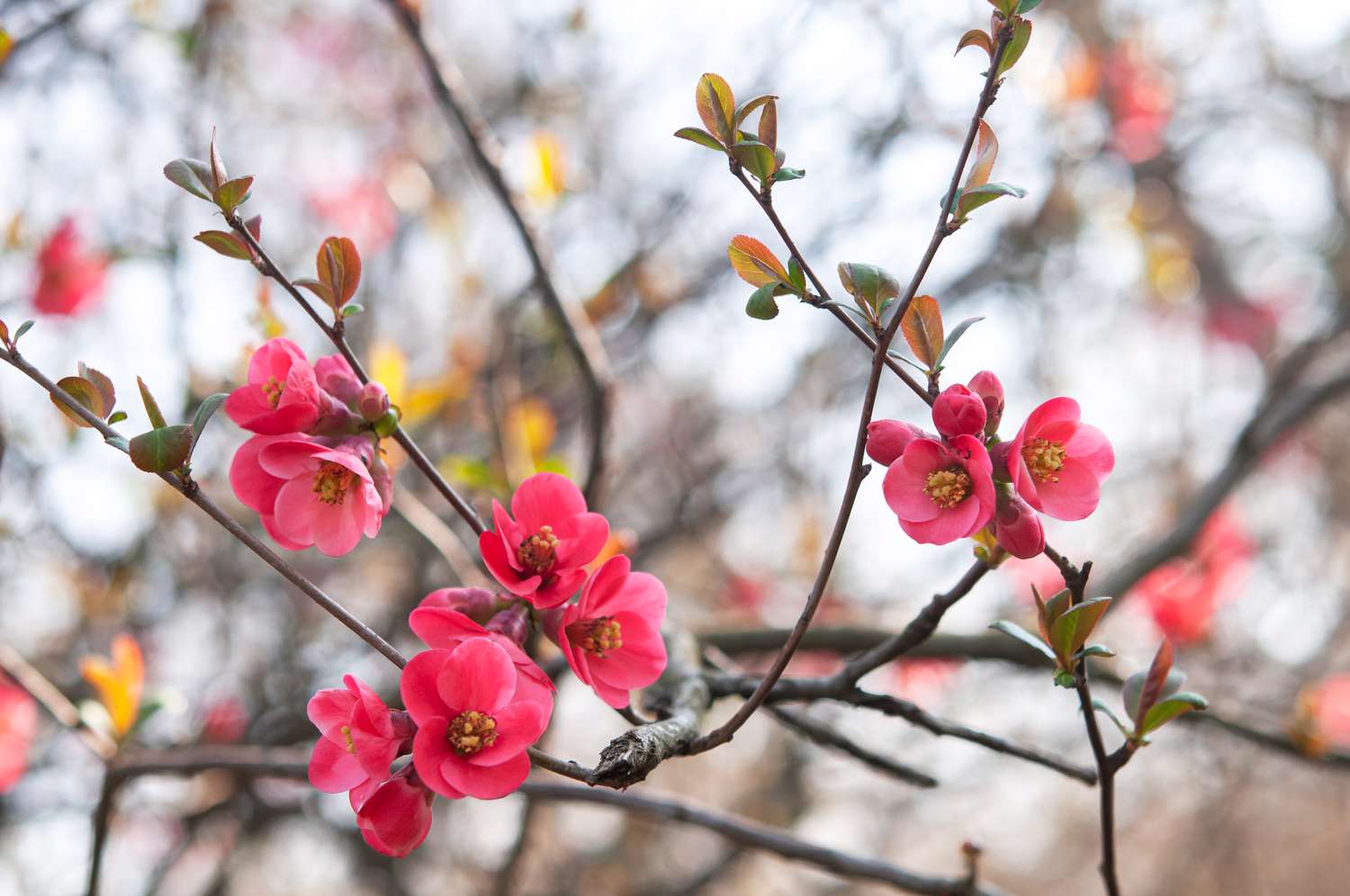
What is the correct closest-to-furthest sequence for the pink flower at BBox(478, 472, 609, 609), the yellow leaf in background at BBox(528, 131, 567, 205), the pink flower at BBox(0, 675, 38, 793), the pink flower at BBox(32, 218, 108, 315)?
the pink flower at BBox(478, 472, 609, 609), the yellow leaf in background at BBox(528, 131, 567, 205), the pink flower at BBox(0, 675, 38, 793), the pink flower at BBox(32, 218, 108, 315)

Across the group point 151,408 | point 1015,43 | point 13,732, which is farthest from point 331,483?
point 13,732

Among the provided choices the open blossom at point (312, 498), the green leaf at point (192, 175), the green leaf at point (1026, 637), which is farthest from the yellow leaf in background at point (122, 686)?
→ the green leaf at point (1026, 637)

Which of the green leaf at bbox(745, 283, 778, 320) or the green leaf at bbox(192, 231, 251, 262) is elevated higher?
the green leaf at bbox(745, 283, 778, 320)

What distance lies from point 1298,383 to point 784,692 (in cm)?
199

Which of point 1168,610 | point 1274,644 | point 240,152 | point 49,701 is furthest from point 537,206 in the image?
point 1274,644

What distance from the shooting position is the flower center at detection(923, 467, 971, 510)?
2.15ft

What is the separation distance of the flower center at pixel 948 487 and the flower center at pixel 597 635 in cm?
25

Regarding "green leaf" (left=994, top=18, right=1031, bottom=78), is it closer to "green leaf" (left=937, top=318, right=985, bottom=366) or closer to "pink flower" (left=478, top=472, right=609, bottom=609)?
"green leaf" (left=937, top=318, right=985, bottom=366)

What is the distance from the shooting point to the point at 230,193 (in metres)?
0.69

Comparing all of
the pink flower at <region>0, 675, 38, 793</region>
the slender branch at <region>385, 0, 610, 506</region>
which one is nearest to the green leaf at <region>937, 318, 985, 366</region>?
the slender branch at <region>385, 0, 610, 506</region>

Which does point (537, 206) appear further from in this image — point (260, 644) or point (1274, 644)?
point (1274, 644)

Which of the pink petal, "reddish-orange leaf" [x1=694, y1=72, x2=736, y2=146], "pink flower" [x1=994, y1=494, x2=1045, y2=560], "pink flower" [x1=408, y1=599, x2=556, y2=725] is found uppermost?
"reddish-orange leaf" [x1=694, y1=72, x2=736, y2=146]

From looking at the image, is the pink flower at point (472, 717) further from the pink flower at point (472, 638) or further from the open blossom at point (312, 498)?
the open blossom at point (312, 498)

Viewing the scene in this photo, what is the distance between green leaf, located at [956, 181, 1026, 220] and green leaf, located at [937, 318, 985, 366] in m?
0.07
